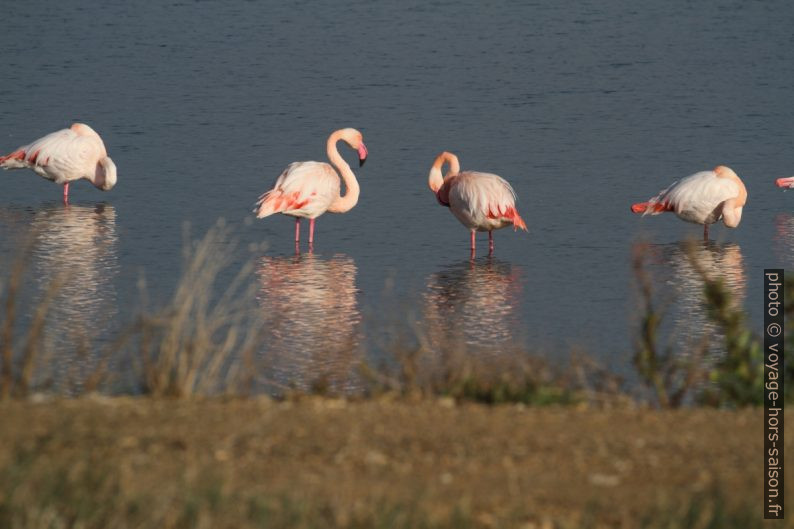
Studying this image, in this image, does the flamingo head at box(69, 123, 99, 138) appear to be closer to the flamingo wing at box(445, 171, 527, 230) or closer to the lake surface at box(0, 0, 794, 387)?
the lake surface at box(0, 0, 794, 387)

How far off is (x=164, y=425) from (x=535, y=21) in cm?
1969

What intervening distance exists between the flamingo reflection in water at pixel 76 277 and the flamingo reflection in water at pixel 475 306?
74.1 inches

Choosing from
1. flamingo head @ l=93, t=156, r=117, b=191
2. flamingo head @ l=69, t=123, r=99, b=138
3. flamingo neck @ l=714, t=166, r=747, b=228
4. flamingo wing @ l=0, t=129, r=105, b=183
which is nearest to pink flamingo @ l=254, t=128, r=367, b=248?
flamingo head @ l=93, t=156, r=117, b=191

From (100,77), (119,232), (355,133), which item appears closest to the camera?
(119,232)

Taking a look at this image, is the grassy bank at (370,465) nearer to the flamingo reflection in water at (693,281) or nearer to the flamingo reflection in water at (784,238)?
the flamingo reflection in water at (693,281)

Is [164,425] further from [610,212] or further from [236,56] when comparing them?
[236,56]

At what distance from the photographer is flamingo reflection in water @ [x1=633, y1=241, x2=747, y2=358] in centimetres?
819

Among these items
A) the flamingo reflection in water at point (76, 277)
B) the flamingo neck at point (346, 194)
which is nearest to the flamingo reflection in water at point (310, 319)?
the flamingo reflection in water at point (76, 277)

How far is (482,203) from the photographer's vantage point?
36.8 feet

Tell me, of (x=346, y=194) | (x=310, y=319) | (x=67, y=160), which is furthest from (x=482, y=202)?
(x=67, y=160)

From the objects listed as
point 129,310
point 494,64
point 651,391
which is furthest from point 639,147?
point 651,391

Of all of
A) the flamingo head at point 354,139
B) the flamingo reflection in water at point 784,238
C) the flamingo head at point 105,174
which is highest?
the flamingo head at point 354,139

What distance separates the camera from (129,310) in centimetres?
858

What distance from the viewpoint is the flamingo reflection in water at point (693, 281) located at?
8188 millimetres
